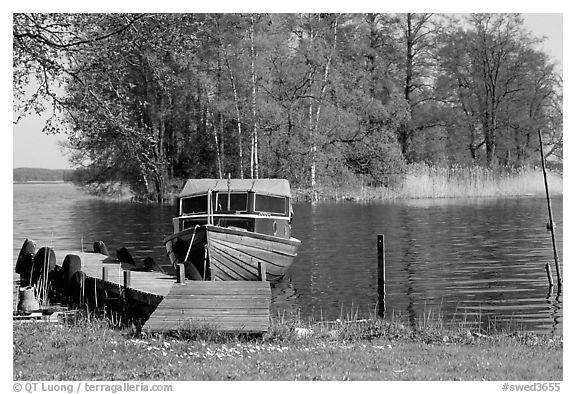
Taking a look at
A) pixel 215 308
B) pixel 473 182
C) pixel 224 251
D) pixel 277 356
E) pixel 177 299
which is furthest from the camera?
pixel 473 182

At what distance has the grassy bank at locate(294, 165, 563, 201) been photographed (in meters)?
29.8

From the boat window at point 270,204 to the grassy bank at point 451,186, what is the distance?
8.89 metres

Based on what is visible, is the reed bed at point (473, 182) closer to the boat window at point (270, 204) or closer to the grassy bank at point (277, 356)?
the boat window at point (270, 204)

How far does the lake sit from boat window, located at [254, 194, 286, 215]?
178 cm

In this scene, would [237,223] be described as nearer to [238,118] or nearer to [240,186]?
[240,186]

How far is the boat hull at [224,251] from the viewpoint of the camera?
17688 millimetres

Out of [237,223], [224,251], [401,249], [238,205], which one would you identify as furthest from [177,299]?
[401,249]

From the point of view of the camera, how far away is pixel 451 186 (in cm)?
3194

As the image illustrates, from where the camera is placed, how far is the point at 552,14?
1253 cm

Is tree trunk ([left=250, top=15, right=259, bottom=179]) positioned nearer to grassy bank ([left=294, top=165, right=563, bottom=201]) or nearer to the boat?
grassy bank ([left=294, top=165, right=563, bottom=201])

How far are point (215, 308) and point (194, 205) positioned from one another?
25.1 ft

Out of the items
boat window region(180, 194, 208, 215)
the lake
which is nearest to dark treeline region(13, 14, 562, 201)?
the lake

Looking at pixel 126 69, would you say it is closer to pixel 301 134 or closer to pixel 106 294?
pixel 106 294
